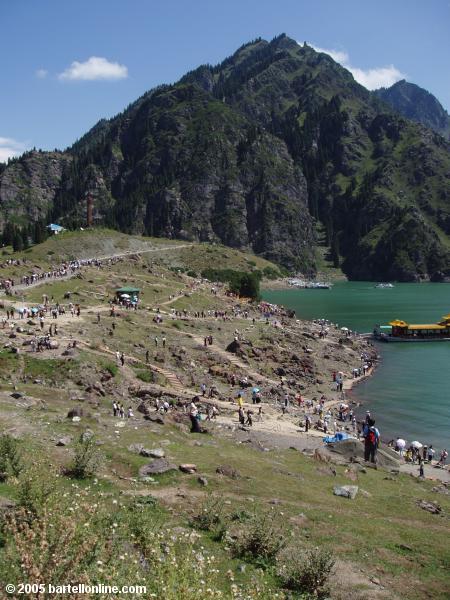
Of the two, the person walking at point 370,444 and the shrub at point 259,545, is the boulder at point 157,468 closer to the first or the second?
the shrub at point 259,545

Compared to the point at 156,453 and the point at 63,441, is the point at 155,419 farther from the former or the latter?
the point at 63,441

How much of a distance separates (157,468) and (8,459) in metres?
5.29

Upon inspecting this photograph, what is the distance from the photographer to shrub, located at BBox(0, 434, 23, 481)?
1519 centimetres

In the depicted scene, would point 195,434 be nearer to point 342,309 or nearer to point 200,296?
point 200,296

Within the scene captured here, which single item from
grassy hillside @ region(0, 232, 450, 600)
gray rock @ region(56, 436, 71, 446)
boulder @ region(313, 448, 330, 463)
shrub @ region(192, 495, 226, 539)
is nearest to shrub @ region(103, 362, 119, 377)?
grassy hillside @ region(0, 232, 450, 600)

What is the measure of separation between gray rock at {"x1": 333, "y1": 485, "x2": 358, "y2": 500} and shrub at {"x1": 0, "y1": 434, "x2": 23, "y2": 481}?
1238 centimetres

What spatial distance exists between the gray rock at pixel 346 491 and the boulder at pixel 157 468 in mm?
6878

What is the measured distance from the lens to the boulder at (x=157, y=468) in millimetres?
18406

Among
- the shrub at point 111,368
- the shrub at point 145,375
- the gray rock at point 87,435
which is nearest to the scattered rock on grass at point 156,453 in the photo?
the gray rock at point 87,435

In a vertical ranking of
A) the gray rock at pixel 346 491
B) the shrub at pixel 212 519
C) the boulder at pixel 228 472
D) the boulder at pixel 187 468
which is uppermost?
the shrub at pixel 212 519

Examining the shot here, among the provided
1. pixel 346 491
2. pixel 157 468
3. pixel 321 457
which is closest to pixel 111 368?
pixel 321 457

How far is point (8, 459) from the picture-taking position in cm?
1557

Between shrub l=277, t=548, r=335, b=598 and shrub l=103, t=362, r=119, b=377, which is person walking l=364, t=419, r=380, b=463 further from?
shrub l=103, t=362, r=119, b=377

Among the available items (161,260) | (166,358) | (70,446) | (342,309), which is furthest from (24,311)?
(342,309)
